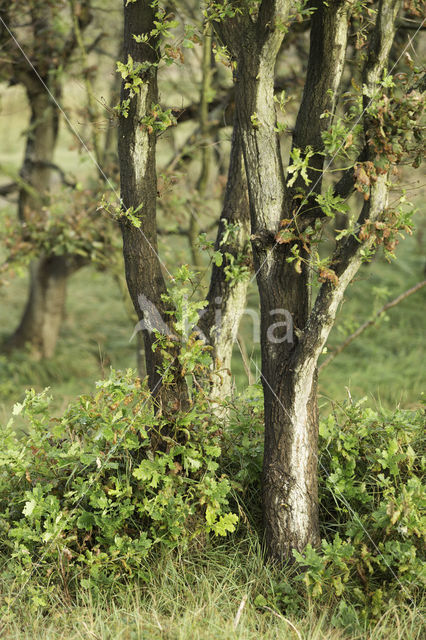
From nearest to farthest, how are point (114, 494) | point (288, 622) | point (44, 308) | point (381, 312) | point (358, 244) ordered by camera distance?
point (288, 622), point (358, 244), point (114, 494), point (381, 312), point (44, 308)

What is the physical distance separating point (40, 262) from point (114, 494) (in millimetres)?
5780

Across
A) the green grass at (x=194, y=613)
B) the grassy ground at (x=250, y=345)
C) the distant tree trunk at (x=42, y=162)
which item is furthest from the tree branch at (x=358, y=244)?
the distant tree trunk at (x=42, y=162)

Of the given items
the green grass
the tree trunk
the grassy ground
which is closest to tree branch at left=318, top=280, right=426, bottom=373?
the grassy ground

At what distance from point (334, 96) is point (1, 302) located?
8682 mm

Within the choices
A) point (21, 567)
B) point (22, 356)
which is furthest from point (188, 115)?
point (21, 567)

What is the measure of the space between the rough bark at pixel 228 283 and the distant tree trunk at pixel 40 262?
4342 millimetres

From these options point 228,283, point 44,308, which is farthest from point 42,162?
point 228,283

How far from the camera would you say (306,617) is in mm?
2436

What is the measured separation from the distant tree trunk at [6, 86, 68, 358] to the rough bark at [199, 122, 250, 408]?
14.2 feet

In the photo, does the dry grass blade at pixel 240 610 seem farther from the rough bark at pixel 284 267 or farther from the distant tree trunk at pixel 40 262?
the distant tree trunk at pixel 40 262

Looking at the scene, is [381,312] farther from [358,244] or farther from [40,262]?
[40,262]

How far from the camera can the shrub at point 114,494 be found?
2.56 meters

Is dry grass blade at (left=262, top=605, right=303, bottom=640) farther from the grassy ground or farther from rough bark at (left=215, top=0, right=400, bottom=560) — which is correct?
the grassy ground

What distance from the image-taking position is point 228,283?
3.33 meters
